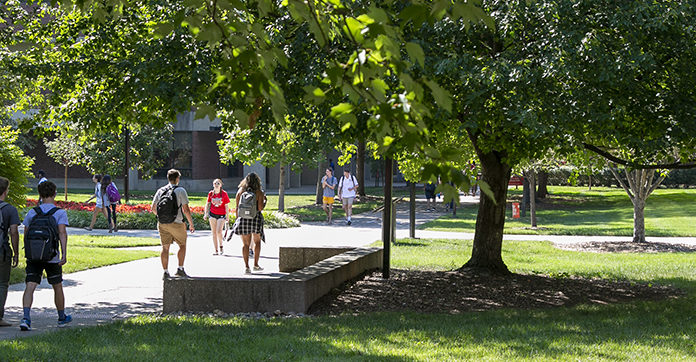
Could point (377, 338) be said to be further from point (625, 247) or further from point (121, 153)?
point (121, 153)

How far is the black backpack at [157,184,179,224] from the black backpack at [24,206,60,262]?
3.06 metres

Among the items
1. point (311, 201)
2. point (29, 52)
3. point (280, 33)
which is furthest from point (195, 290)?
point (311, 201)

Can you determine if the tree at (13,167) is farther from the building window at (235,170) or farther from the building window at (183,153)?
the building window at (235,170)

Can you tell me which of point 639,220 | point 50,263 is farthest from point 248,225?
point 639,220

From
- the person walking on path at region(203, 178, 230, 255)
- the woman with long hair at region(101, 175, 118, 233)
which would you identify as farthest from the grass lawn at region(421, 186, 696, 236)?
the person walking on path at region(203, 178, 230, 255)

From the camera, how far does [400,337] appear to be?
7.72 meters

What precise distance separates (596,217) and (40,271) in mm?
26143

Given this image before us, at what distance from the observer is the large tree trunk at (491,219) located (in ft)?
41.4

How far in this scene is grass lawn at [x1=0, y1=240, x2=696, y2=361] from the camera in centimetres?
681

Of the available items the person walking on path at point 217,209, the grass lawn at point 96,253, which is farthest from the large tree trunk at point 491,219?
the grass lawn at point 96,253

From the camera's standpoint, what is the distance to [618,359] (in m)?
6.75

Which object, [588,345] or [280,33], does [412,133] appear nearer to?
[588,345]

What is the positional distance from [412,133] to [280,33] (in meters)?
6.68

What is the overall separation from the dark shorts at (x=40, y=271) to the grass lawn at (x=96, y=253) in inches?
155
